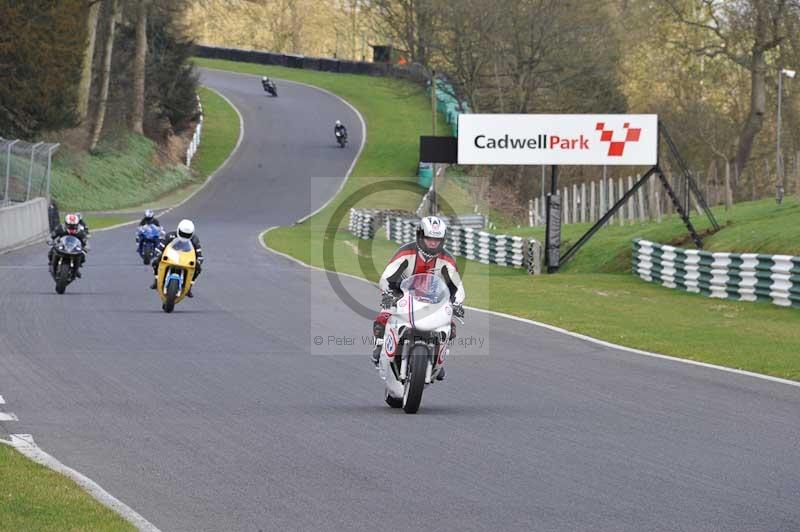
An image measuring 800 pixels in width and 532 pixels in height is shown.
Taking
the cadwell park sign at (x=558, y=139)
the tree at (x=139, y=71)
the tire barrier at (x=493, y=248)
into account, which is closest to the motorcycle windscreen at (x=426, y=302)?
the cadwell park sign at (x=558, y=139)

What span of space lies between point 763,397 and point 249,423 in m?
4.86

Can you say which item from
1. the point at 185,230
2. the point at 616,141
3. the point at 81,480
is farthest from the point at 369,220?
the point at 81,480

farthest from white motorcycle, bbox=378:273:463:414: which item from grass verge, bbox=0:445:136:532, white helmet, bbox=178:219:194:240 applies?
white helmet, bbox=178:219:194:240

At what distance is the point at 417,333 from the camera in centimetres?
1130

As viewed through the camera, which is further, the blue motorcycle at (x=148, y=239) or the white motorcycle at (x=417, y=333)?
the blue motorcycle at (x=148, y=239)

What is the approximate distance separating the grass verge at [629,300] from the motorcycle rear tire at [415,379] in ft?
17.3

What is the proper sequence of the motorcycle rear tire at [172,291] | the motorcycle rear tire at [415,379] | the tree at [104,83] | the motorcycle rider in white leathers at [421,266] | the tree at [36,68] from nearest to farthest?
the motorcycle rear tire at [415,379]
the motorcycle rider in white leathers at [421,266]
the motorcycle rear tire at [172,291]
the tree at [36,68]
the tree at [104,83]

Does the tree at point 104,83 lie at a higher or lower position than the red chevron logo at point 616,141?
higher

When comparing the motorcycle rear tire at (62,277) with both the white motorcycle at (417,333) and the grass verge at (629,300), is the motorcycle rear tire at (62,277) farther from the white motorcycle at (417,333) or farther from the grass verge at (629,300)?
the white motorcycle at (417,333)

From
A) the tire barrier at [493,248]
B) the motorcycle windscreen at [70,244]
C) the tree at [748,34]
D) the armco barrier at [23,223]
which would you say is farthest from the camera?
the tree at [748,34]

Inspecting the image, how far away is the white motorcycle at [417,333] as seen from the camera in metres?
11.3

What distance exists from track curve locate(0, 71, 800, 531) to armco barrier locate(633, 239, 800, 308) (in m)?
6.09

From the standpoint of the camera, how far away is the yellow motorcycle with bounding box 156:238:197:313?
2139cm

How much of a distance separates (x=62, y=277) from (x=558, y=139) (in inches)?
515
